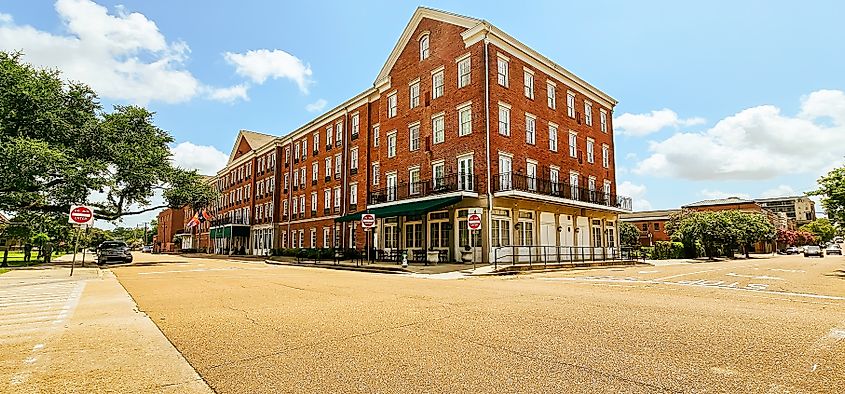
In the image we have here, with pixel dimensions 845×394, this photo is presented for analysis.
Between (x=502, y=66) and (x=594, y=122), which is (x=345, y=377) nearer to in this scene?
(x=502, y=66)

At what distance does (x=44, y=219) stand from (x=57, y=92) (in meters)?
8.05

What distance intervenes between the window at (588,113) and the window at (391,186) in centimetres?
1526

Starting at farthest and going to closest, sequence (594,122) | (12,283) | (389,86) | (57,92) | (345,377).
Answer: (594,122) → (389,86) → (57,92) → (12,283) → (345,377)

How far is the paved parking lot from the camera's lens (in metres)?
4.05

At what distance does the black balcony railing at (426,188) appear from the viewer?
26.0 m

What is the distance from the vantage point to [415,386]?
3.94m

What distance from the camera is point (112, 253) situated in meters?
31.0

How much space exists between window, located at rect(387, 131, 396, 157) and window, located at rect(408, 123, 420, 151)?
2.04 metres

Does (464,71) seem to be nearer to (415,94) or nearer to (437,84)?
(437,84)

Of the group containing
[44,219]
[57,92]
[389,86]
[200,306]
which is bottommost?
[200,306]

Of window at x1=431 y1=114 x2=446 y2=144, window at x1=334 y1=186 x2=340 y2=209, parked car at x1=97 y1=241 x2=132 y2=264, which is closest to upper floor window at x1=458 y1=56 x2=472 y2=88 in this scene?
window at x1=431 y1=114 x2=446 y2=144

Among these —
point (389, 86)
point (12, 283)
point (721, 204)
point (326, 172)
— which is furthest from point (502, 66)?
point (721, 204)

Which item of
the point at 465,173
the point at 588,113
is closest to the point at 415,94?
the point at 465,173

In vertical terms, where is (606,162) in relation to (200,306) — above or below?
above
